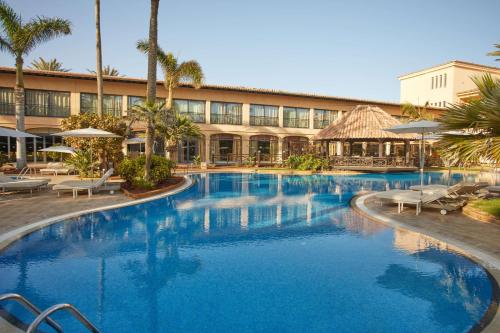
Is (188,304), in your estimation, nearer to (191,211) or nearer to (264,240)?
(264,240)

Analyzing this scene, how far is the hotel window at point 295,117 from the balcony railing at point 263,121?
1.26m

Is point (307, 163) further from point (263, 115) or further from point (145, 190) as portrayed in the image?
point (145, 190)

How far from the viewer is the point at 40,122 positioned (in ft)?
94.7

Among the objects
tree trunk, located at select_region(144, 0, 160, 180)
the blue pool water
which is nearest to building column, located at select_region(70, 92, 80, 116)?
tree trunk, located at select_region(144, 0, 160, 180)

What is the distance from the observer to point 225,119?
35156 mm

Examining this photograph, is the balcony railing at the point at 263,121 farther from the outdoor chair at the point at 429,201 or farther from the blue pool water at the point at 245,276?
the blue pool water at the point at 245,276

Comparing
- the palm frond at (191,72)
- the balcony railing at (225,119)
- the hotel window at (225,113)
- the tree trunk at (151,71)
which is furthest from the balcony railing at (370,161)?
the tree trunk at (151,71)

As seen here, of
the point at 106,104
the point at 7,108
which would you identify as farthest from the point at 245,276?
the point at 7,108

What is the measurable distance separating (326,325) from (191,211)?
7688mm

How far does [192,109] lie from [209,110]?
5.87 feet

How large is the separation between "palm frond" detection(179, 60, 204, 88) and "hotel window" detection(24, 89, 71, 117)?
11.8 metres

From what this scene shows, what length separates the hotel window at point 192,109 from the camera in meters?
33.4

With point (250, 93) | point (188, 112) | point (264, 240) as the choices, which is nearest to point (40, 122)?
point (188, 112)

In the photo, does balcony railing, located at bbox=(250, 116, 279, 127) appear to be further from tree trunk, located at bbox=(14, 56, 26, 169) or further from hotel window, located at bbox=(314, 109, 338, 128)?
tree trunk, located at bbox=(14, 56, 26, 169)
